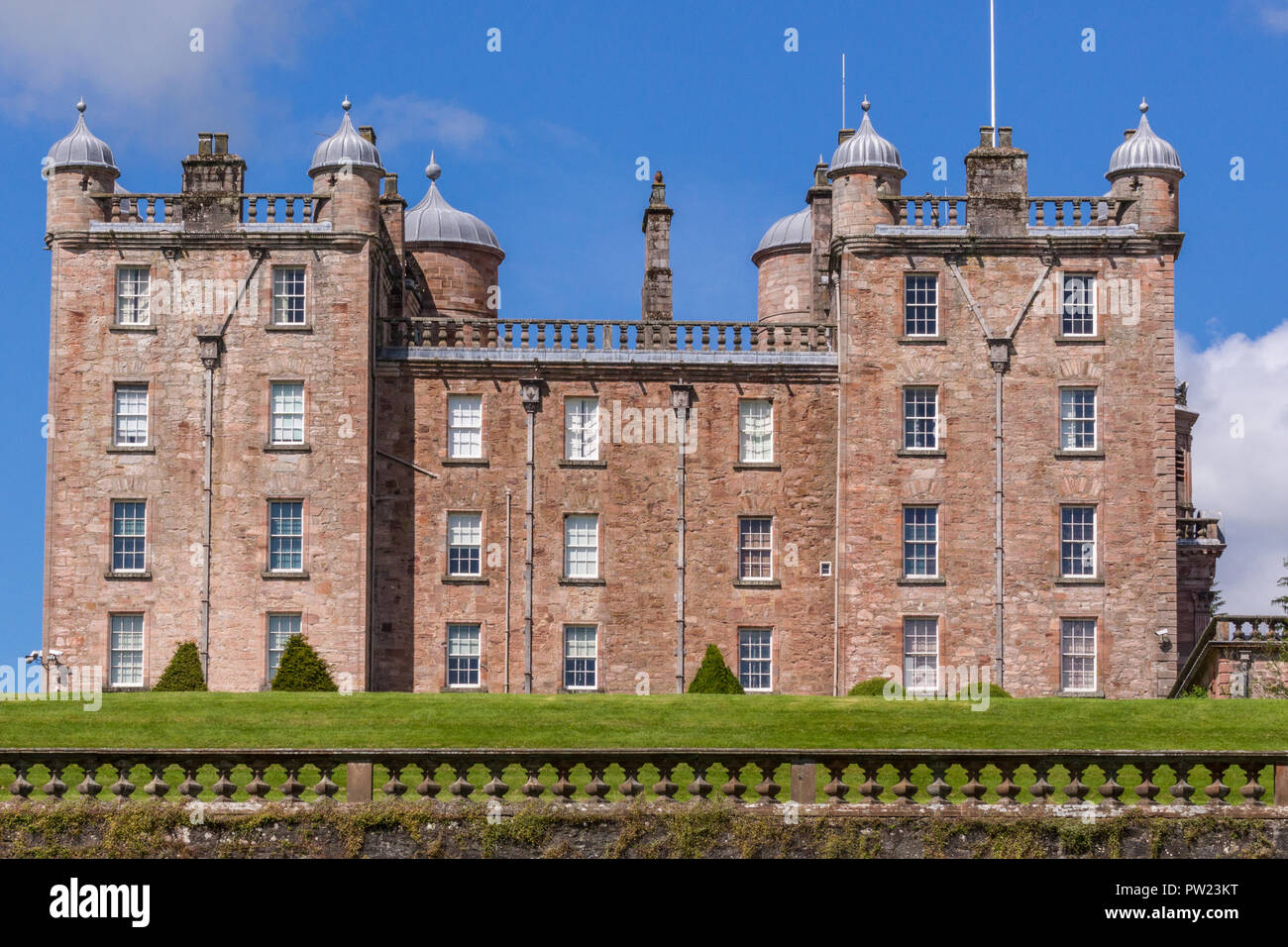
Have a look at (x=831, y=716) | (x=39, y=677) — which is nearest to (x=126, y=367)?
(x=39, y=677)

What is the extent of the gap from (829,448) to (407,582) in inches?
443

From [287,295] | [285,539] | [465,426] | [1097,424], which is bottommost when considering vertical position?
[285,539]

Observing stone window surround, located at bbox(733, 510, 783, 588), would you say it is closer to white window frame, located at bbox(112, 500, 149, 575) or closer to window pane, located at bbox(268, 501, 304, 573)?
window pane, located at bbox(268, 501, 304, 573)

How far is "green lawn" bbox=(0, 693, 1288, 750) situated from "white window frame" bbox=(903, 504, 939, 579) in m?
10.5

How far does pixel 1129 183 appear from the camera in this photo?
171 ft

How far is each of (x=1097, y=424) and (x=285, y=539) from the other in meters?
20.3

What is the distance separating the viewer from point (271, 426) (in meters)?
51.1

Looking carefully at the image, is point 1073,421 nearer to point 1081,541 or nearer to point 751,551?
point 1081,541

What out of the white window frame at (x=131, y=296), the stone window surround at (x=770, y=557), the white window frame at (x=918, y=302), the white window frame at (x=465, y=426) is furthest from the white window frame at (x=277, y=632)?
the white window frame at (x=918, y=302)

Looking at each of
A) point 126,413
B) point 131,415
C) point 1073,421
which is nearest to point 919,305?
point 1073,421

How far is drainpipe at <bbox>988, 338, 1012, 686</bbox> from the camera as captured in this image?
50.6 m

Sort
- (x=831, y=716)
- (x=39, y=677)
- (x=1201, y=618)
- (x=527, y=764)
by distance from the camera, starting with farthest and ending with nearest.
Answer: (x=1201, y=618), (x=39, y=677), (x=831, y=716), (x=527, y=764)

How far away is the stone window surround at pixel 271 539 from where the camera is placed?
166 ft
